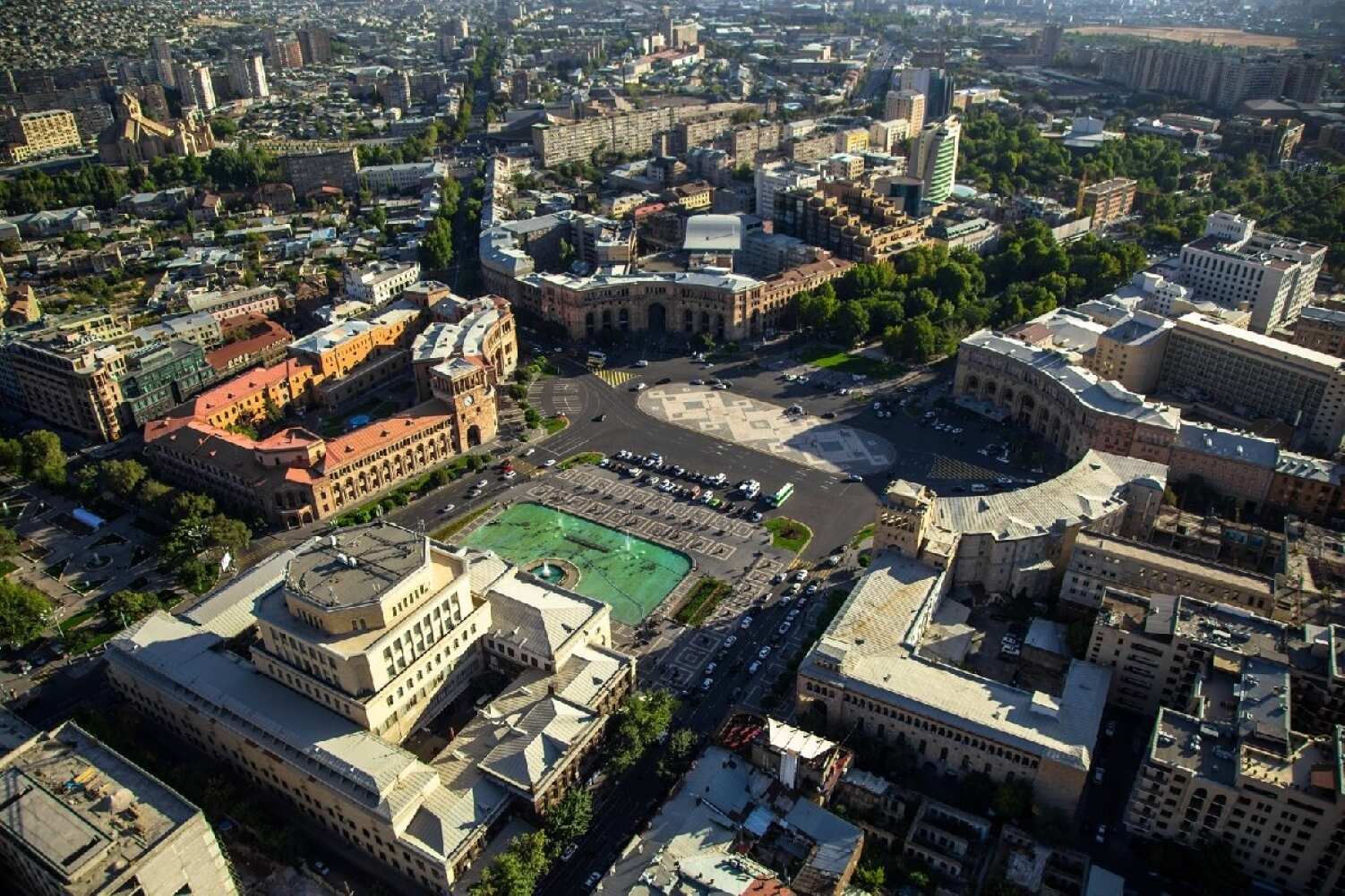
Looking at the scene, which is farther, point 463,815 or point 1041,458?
point 1041,458

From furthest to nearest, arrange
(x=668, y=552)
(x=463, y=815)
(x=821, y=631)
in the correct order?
(x=668, y=552), (x=821, y=631), (x=463, y=815)

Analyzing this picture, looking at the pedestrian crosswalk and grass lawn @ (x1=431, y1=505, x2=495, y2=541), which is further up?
the pedestrian crosswalk

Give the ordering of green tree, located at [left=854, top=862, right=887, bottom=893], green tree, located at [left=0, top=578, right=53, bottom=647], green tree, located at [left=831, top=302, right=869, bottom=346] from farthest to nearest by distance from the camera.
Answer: green tree, located at [left=831, top=302, right=869, bottom=346]
green tree, located at [left=0, top=578, right=53, bottom=647]
green tree, located at [left=854, top=862, right=887, bottom=893]

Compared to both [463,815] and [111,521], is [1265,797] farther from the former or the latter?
[111,521]

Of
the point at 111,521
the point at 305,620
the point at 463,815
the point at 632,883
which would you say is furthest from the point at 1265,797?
the point at 111,521

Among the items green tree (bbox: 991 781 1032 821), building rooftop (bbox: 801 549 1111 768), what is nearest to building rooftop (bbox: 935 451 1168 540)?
building rooftop (bbox: 801 549 1111 768)

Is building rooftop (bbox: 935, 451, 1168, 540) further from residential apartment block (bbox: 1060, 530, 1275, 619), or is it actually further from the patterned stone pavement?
the patterned stone pavement

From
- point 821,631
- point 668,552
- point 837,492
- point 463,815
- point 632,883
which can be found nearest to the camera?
point 632,883

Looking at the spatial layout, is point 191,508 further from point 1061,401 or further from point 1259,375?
point 1259,375

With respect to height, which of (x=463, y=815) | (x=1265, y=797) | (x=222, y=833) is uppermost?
(x=1265, y=797)
